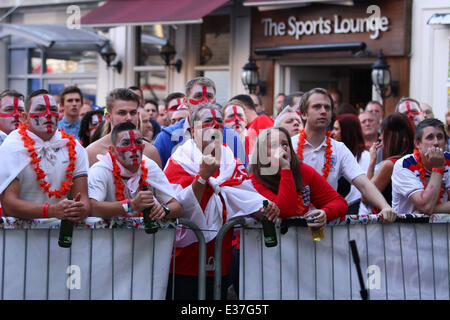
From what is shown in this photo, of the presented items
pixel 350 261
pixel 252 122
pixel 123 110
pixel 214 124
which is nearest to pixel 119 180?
pixel 214 124

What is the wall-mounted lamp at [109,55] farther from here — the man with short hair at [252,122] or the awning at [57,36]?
the man with short hair at [252,122]

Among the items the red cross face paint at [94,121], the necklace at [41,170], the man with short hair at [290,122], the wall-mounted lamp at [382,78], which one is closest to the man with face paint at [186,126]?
the man with short hair at [290,122]

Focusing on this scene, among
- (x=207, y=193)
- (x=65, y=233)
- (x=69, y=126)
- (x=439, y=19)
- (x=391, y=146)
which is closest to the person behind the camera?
(x=65, y=233)

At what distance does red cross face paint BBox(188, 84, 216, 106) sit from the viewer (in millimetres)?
5816

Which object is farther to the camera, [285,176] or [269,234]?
[285,176]

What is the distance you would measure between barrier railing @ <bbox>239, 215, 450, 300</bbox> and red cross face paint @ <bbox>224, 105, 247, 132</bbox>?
108 inches

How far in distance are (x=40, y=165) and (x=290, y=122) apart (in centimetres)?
256

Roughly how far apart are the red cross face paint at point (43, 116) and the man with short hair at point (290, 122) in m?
2.32

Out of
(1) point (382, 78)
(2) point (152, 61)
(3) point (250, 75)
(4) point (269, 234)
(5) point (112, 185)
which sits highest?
(2) point (152, 61)

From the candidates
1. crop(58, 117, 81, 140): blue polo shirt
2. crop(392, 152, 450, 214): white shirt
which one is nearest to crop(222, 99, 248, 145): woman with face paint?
crop(58, 117, 81, 140): blue polo shirt

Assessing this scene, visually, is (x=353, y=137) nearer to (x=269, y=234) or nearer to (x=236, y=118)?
(x=236, y=118)

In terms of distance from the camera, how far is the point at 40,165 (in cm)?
426

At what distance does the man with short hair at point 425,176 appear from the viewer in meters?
4.88
